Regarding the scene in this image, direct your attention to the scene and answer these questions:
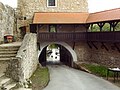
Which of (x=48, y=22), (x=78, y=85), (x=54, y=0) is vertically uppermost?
(x=54, y=0)

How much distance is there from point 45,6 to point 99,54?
20.8ft

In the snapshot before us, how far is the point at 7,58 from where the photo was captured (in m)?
11.8

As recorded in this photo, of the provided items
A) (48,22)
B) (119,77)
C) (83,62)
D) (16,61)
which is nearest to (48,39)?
(48,22)

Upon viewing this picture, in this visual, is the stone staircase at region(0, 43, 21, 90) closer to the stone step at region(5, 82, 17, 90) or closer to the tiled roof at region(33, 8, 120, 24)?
the stone step at region(5, 82, 17, 90)

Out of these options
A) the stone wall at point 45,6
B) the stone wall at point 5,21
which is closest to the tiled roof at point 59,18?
the stone wall at point 45,6

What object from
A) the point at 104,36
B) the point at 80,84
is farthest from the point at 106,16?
the point at 80,84

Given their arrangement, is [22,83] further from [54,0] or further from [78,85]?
[54,0]

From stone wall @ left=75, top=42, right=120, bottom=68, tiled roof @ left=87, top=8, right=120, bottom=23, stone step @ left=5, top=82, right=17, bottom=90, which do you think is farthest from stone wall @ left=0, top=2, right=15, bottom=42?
stone step @ left=5, top=82, right=17, bottom=90

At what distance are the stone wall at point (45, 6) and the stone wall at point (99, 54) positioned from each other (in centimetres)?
331

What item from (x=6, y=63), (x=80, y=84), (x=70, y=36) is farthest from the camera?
(x=70, y=36)

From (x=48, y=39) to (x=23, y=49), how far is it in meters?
7.50

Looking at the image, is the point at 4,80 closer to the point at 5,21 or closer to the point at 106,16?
the point at 5,21

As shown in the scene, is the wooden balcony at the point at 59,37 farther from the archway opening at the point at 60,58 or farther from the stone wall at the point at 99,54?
the archway opening at the point at 60,58

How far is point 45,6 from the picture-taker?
69.5ft
